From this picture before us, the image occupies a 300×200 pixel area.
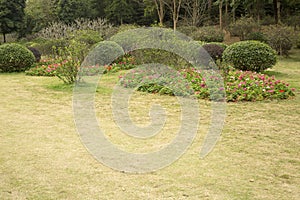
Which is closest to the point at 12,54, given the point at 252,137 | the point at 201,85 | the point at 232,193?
the point at 201,85

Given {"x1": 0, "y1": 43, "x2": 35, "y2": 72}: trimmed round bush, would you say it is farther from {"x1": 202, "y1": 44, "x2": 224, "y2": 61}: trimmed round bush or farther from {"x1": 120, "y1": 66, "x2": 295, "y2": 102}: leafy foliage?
{"x1": 202, "y1": 44, "x2": 224, "y2": 61}: trimmed round bush

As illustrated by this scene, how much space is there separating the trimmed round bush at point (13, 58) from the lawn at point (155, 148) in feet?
20.0

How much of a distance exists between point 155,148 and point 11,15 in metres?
28.4

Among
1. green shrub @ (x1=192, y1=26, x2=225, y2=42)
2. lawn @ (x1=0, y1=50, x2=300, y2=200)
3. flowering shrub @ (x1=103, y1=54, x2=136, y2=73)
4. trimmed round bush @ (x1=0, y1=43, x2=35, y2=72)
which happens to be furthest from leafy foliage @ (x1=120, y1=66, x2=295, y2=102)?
green shrub @ (x1=192, y1=26, x2=225, y2=42)

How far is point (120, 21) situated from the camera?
3319cm

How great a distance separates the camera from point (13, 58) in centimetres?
1233

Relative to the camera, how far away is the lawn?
3.20 m

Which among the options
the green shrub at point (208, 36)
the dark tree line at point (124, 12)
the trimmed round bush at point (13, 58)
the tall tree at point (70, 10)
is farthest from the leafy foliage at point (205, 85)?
the tall tree at point (70, 10)

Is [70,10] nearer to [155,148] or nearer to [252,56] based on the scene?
[252,56]

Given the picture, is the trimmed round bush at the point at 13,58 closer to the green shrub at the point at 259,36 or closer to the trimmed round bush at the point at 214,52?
the trimmed round bush at the point at 214,52

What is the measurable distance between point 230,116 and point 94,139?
246 cm

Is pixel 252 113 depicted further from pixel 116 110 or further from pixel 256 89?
pixel 116 110

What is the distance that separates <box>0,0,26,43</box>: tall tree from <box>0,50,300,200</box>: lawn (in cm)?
2419

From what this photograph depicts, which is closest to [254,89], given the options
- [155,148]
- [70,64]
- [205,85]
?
[205,85]
